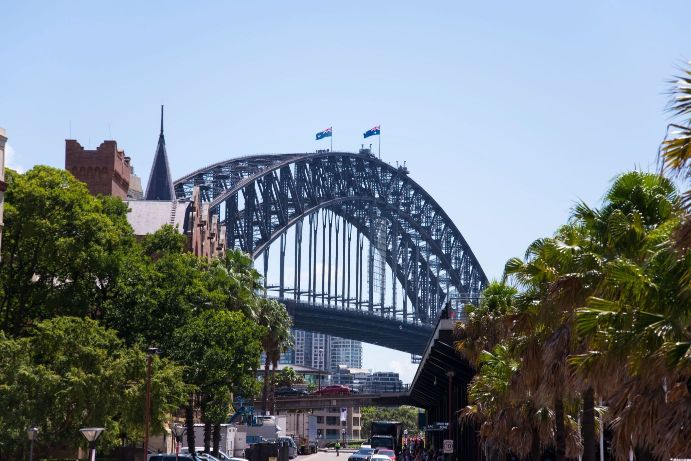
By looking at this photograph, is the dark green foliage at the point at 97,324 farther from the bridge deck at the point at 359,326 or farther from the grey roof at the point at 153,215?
the bridge deck at the point at 359,326

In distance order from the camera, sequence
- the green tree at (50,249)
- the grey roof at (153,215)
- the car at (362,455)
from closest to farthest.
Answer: the green tree at (50,249) → the car at (362,455) → the grey roof at (153,215)

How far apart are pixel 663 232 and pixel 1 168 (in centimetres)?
3106

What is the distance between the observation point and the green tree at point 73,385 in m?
45.0

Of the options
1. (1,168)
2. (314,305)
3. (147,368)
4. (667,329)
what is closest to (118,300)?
(147,368)

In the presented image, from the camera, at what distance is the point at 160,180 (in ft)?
406

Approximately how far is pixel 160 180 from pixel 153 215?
34006 mm

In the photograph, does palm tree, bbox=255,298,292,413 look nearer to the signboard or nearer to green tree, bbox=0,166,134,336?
green tree, bbox=0,166,134,336

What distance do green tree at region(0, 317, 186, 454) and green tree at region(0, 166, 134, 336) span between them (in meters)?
4.61

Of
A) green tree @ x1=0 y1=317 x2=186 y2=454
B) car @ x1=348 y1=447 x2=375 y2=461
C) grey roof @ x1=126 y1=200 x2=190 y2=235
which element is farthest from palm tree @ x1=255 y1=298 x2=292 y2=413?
green tree @ x1=0 y1=317 x2=186 y2=454

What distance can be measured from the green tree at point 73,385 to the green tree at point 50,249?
461cm

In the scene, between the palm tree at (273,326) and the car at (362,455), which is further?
the palm tree at (273,326)

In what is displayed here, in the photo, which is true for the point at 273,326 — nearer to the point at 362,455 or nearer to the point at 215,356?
the point at 362,455

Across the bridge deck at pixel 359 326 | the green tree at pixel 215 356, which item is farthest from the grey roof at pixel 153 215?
the bridge deck at pixel 359 326

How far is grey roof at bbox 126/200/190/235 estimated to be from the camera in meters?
88.2
